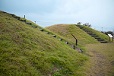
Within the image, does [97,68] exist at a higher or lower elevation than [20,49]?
lower

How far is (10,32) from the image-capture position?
10234mm

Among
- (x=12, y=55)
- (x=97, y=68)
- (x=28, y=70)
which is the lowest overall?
(x=97, y=68)

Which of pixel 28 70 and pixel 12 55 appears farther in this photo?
pixel 12 55

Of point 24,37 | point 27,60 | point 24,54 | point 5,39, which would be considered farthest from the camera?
point 24,37

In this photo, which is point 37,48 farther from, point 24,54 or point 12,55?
point 12,55

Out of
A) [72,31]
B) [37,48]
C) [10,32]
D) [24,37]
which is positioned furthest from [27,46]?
[72,31]

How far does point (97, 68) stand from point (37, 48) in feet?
13.6

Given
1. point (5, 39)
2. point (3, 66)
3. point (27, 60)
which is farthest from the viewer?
point (5, 39)

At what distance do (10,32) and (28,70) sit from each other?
4.50 metres

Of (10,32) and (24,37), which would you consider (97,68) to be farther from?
(10,32)

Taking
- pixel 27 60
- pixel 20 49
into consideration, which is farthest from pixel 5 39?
pixel 27 60

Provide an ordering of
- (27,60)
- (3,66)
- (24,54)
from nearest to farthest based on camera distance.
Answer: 1. (3,66)
2. (27,60)
3. (24,54)

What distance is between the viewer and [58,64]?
8.39 m

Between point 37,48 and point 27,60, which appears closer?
point 27,60
